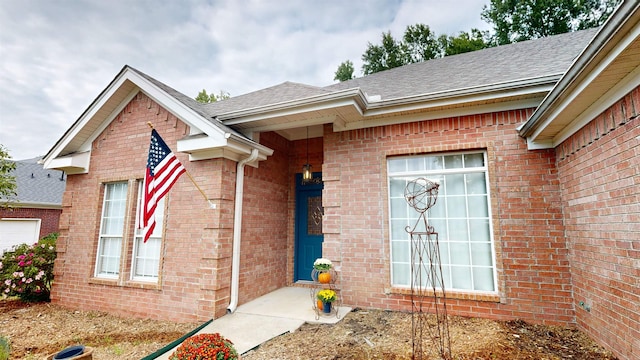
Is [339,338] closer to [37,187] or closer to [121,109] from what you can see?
[121,109]

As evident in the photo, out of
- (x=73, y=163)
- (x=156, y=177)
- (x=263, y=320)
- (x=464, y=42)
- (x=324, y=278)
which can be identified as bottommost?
(x=263, y=320)

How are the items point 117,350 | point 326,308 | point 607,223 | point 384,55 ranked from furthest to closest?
point 384,55, point 326,308, point 117,350, point 607,223

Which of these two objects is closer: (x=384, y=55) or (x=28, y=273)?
(x=28, y=273)

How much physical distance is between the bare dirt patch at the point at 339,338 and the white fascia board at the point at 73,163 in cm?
291

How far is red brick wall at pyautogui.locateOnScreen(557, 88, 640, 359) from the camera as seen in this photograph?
2480mm

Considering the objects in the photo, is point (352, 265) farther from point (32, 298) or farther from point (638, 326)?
point (32, 298)

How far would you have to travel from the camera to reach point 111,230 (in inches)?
220

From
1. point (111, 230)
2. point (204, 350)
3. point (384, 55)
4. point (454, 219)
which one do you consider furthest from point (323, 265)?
point (384, 55)

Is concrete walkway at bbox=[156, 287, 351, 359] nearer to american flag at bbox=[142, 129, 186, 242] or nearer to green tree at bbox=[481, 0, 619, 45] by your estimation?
american flag at bbox=[142, 129, 186, 242]

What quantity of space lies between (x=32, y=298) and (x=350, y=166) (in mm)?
7796

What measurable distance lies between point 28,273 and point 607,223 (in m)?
10.0

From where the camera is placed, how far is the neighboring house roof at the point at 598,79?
1844 millimetres

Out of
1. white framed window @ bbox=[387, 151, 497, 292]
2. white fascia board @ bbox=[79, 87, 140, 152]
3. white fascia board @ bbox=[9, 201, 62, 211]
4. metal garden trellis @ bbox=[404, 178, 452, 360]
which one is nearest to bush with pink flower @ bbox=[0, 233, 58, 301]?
white fascia board @ bbox=[79, 87, 140, 152]

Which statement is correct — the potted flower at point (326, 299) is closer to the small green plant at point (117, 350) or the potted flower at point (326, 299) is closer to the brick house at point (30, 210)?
the small green plant at point (117, 350)
